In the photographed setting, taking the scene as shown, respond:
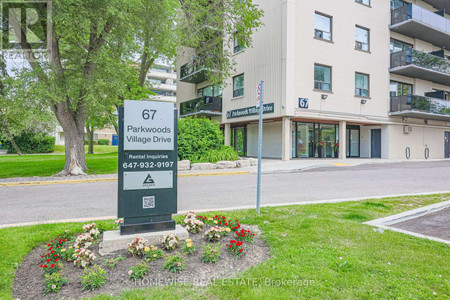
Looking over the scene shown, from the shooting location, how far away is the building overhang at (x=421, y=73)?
21656mm

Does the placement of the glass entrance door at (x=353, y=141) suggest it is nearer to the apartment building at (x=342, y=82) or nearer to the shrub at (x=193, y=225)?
the apartment building at (x=342, y=82)

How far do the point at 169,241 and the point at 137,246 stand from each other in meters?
0.37

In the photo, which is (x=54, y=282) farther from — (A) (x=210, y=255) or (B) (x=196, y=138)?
(B) (x=196, y=138)

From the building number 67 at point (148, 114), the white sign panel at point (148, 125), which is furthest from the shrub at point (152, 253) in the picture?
the building number 67 at point (148, 114)

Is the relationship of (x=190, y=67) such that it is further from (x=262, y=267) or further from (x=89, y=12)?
(x=262, y=267)

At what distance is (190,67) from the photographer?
26.1 m

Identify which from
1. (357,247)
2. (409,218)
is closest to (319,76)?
(409,218)

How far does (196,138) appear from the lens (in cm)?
1614

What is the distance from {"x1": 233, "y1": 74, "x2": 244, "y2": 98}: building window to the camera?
72.8 ft

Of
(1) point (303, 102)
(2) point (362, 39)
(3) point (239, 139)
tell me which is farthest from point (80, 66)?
(2) point (362, 39)

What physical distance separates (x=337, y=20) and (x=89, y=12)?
16768 millimetres

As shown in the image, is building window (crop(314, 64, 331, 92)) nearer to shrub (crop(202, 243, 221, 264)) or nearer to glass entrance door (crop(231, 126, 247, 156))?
glass entrance door (crop(231, 126, 247, 156))

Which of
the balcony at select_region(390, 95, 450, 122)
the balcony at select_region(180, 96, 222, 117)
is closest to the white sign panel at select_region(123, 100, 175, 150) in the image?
the balcony at select_region(180, 96, 222, 117)

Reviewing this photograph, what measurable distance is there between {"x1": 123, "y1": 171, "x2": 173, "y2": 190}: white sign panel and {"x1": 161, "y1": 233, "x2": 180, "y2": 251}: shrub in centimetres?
69
